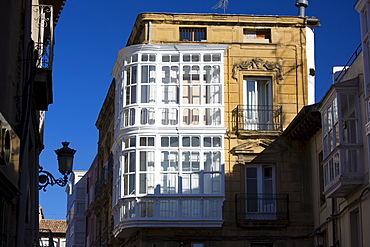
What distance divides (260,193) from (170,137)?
3391 mm

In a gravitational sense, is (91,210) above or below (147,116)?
below

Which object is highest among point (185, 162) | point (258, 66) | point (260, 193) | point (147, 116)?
point (258, 66)

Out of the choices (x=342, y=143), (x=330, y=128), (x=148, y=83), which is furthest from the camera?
(x=148, y=83)

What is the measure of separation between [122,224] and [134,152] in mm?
2314

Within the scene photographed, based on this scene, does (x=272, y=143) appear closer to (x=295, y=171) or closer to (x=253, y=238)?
(x=295, y=171)

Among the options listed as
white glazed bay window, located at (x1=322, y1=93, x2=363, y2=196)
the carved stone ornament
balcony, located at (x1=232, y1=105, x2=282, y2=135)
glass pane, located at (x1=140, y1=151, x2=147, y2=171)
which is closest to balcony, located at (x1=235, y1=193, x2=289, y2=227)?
balcony, located at (x1=232, y1=105, x2=282, y2=135)

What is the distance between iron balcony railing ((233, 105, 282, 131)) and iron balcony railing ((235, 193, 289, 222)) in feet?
7.28

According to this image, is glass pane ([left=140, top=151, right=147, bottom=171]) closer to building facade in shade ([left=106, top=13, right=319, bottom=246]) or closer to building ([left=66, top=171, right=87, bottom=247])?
building facade in shade ([left=106, top=13, right=319, bottom=246])

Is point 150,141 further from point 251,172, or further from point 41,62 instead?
point 41,62

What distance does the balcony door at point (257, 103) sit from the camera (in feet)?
A: 79.0

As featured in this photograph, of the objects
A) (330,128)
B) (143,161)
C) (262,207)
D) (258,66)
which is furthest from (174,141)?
(330,128)

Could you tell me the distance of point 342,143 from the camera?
57.9ft

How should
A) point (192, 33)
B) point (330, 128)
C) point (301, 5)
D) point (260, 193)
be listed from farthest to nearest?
point (301, 5) → point (192, 33) → point (260, 193) → point (330, 128)

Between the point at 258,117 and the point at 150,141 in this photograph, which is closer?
the point at 150,141
